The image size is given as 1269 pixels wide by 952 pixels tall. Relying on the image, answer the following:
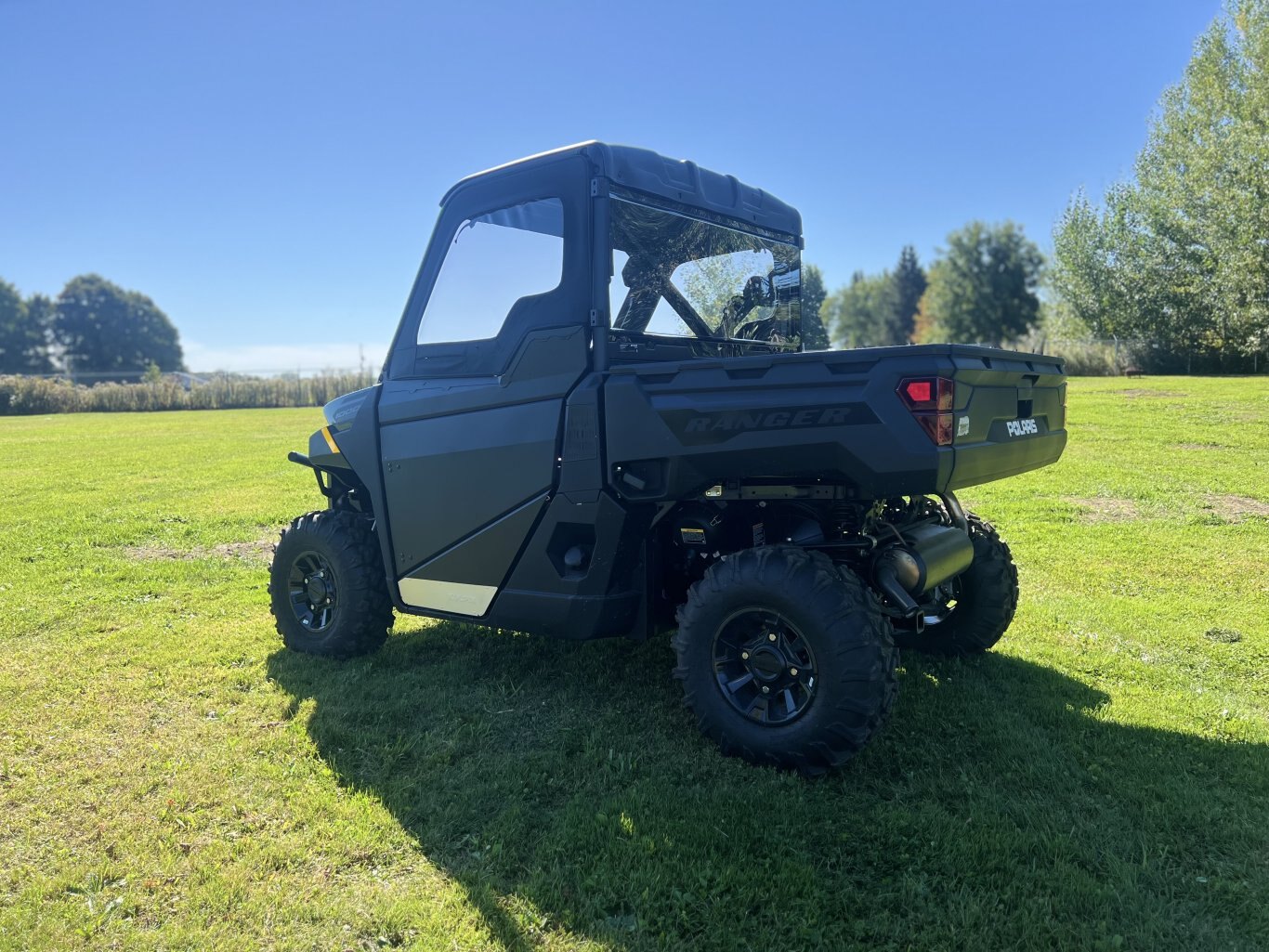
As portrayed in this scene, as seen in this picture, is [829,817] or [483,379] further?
[483,379]

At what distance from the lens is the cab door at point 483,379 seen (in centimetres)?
363

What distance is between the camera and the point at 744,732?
3295mm

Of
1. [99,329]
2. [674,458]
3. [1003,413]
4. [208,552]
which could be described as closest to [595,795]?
[674,458]

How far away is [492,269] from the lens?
154 inches

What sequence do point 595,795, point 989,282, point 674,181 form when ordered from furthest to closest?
point 989,282, point 674,181, point 595,795

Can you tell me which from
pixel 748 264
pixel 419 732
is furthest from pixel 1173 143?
pixel 419 732

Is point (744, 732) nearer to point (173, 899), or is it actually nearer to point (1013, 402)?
point (1013, 402)

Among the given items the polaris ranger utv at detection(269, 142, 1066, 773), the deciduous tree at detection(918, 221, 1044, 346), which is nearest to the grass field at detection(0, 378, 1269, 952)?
the polaris ranger utv at detection(269, 142, 1066, 773)

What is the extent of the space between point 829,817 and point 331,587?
9.80 feet

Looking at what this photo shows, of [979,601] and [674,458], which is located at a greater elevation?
[674,458]

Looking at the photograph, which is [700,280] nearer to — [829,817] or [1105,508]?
[829,817]

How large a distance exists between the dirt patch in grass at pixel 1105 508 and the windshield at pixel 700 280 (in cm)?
485

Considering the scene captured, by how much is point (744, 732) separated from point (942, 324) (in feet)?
223

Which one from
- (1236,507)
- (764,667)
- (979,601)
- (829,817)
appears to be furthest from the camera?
(1236,507)
